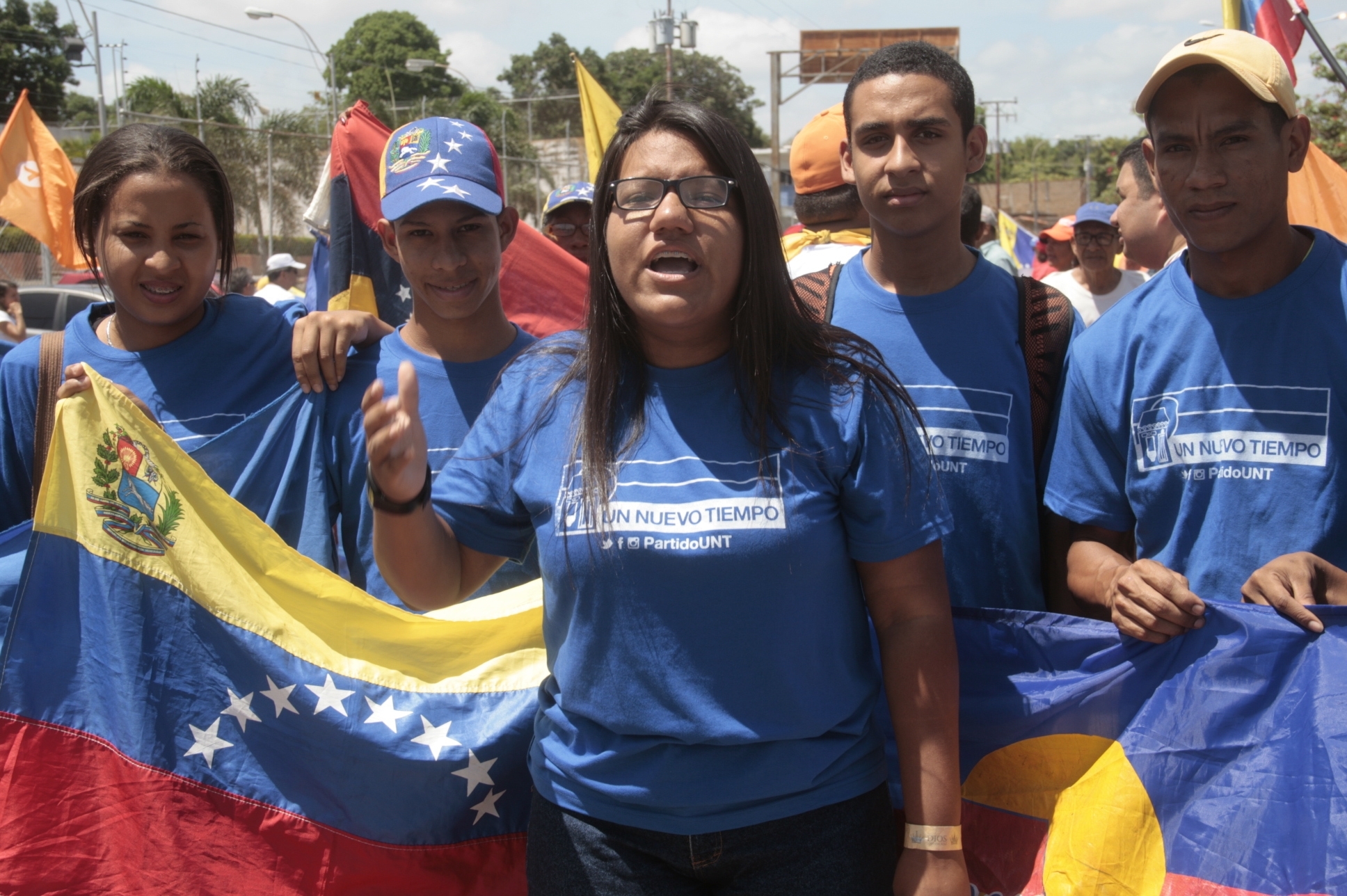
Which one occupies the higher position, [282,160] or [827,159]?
[282,160]

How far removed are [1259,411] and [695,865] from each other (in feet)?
4.26

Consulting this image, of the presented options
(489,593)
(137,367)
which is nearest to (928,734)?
(489,593)

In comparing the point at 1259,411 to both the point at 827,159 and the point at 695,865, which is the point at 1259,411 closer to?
the point at 695,865

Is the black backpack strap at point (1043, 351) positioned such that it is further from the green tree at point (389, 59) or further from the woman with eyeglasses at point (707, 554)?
the green tree at point (389, 59)

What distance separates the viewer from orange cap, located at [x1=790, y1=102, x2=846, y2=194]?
3.89 metres

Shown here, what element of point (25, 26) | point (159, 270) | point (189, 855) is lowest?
point (189, 855)

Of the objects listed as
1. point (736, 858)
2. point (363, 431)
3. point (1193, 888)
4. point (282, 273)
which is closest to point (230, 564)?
point (363, 431)

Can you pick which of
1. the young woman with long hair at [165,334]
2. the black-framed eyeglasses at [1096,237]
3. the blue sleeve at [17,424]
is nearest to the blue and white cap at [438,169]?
the young woman with long hair at [165,334]

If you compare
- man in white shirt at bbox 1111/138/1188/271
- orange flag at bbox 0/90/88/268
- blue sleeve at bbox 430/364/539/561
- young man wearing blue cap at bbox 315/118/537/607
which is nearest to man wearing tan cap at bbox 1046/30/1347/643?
blue sleeve at bbox 430/364/539/561

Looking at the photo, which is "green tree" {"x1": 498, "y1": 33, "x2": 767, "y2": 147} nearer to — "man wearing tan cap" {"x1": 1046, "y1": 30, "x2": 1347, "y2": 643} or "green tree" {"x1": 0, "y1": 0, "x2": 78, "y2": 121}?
"green tree" {"x1": 0, "y1": 0, "x2": 78, "y2": 121}

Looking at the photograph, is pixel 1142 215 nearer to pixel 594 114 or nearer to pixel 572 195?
pixel 572 195

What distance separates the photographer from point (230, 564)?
92.7 inches

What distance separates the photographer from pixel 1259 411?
1.98 meters

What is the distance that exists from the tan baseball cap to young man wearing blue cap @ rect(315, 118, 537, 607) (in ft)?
5.39
